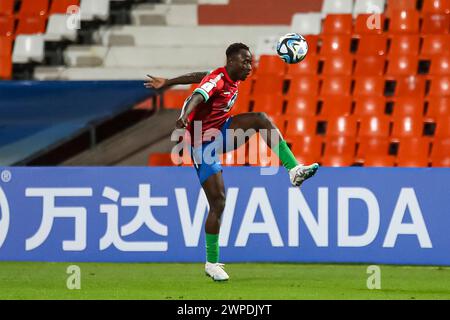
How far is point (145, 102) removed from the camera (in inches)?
650

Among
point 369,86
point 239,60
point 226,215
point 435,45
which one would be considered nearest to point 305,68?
point 369,86

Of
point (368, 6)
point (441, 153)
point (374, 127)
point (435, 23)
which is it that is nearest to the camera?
point (441, 153)

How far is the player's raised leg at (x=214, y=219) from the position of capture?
420 inches

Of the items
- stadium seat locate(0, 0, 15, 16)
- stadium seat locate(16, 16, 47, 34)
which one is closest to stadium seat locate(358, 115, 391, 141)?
stadium seat locate(16, 16, 47, 34)

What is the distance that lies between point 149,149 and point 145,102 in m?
0.92

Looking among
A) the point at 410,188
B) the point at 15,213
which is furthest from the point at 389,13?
the point at 15,213

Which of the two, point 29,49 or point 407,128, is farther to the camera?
point 29,49

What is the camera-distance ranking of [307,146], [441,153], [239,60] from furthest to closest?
1. [307,146]
2. [441,153]
3. [239,60]

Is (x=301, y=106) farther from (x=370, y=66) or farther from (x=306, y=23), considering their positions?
(x=306, y=23)

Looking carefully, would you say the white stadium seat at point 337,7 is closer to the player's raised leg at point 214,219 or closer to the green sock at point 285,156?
the green sock at point 285,156

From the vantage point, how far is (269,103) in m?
16.1

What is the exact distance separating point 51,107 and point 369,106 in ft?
13.7

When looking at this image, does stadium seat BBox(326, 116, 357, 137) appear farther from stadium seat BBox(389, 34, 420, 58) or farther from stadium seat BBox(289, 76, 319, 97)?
stadium seat BBox(389, 34, 420, 58)

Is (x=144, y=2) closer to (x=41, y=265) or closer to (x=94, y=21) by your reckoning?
(x=94, y=21)
